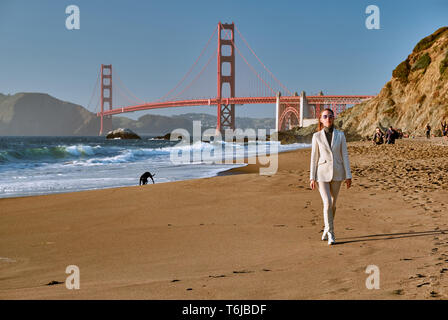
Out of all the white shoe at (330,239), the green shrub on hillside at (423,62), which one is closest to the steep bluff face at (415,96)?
the green shrub on hillside at (423,62)

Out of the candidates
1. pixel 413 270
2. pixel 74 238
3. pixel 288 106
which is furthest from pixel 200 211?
pixel 288 106

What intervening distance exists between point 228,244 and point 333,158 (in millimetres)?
1256

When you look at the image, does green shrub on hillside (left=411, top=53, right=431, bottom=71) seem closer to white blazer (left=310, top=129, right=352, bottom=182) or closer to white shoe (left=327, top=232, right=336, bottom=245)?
white blazer (left=310, top=129, right=352, bottom=182)

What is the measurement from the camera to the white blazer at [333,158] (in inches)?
148

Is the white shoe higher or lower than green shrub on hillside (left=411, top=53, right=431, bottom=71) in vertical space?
lower

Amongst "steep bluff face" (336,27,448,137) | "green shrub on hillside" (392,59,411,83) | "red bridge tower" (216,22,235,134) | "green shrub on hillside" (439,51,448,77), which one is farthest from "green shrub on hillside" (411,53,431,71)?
"red bridge tower" (216,22,235,134)

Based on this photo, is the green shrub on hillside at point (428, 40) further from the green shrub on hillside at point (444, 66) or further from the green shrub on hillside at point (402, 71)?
the green shrub on hillside at point (444, 66)

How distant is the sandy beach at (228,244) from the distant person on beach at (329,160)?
0.39 m

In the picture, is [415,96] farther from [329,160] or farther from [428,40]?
[329,160]

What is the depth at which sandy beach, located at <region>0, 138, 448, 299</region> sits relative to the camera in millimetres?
2520

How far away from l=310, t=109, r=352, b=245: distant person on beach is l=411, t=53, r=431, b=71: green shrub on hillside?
35.8 metres

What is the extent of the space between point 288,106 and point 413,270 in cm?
6090

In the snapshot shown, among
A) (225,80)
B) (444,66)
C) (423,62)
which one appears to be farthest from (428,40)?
(225,80)

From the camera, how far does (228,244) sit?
12.5 ft
